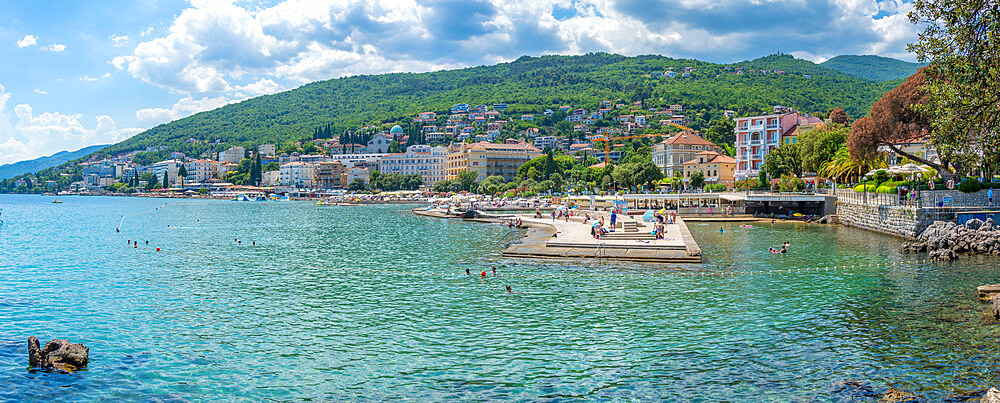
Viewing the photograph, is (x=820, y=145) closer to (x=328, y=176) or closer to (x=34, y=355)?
(x=34, y=355)

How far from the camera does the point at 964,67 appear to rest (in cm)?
1612

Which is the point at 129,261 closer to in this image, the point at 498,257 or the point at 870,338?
the point at 498,257

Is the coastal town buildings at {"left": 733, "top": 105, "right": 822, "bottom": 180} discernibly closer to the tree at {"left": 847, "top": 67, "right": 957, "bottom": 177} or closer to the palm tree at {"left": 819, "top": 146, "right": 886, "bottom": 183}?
the palm tree at {"left": 819, "top": 146, "right": 886, "bottom": 183}

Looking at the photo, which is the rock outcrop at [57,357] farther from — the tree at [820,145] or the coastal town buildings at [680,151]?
the coastal town buildings at [680,151]

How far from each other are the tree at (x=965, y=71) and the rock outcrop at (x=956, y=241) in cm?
1268

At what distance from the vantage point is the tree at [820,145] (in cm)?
6034

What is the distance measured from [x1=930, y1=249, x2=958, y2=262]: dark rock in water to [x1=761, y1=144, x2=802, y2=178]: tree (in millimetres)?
41677

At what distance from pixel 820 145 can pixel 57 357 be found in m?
62.4

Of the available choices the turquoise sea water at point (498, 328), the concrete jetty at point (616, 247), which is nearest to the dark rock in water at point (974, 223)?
the turquoise sea water at point (498, 328)

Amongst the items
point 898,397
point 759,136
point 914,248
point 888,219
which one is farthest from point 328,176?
point 898,397

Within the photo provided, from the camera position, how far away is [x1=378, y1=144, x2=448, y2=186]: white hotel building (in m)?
159

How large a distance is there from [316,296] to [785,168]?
59.7m

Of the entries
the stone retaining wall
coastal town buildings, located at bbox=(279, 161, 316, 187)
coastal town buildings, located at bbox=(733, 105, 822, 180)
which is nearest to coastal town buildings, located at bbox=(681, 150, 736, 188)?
coastal town buildings, located at bbox=(733, 105, 822, 180)

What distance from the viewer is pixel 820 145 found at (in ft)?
200
